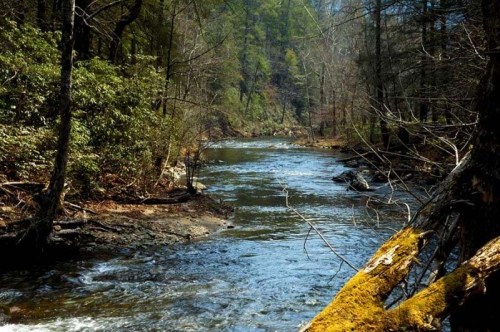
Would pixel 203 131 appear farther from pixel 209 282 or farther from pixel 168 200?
pixel 209 282

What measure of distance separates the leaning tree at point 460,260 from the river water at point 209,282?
89cm

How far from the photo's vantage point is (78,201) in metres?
9.49

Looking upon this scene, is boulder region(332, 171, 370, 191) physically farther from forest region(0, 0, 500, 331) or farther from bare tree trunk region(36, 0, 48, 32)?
bare tree trunk region(36, 0, 48, 32)

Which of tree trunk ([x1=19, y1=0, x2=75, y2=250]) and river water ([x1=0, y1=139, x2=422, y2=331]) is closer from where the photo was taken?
river water ([x1=0, y1=139, x2=422, y2=331])

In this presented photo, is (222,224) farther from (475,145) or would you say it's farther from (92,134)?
(475,145)

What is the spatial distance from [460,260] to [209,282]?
4812 millimetres

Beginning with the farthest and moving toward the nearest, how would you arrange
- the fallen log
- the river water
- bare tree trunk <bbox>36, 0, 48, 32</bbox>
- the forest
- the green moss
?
bare tree trunk <bbox>36, 0, 48, 32</bbox> < the fallen log < the river water < the forest < the green moss

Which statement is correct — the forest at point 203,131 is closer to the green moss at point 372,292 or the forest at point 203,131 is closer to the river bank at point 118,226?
the green moss at point 372,292

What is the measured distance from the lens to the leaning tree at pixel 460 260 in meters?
1.74

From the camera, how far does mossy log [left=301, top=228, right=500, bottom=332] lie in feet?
5.56

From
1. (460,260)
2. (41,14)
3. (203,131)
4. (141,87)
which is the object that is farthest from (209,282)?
(41,14)

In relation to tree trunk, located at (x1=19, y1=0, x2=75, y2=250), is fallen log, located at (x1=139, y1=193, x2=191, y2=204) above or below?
below

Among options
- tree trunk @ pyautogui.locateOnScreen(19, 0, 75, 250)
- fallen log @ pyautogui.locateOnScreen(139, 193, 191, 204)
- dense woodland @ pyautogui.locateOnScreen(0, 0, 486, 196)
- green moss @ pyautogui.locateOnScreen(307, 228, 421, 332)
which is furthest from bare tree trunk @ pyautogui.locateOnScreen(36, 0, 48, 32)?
green moss @ pyautogui.locateOnScreen(307, 228, 421, 332)

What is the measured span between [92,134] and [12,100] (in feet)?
6.52
